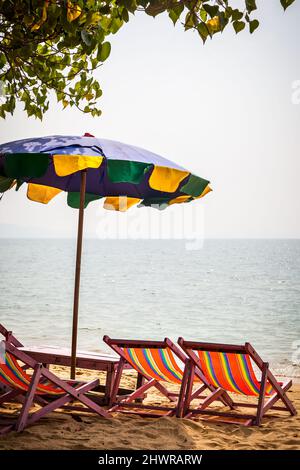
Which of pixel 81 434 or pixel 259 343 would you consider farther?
pixel 259 343

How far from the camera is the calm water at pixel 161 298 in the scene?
62.7 feet

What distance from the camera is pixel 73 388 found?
4.32 metres

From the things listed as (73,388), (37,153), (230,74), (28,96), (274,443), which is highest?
(230,74)

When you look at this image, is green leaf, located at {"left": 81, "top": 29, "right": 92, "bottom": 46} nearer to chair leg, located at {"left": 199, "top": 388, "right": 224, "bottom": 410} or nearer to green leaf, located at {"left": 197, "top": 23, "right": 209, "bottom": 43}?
green leaf, located at {"left": 197, "top": 23, "right": 209, "bottom": 43}

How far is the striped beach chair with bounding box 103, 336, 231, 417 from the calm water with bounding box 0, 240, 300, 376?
637 centimetres

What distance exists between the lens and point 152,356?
4.73 meters

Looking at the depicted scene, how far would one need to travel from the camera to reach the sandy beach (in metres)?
3.92

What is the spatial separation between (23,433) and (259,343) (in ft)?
47.1

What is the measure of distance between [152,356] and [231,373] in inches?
24.2

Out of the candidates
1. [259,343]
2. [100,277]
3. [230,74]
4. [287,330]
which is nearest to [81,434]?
[259,343]

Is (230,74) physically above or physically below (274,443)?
above

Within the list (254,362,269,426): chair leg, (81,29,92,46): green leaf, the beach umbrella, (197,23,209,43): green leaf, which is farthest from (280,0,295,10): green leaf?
(254,362,269,426): chair leg
